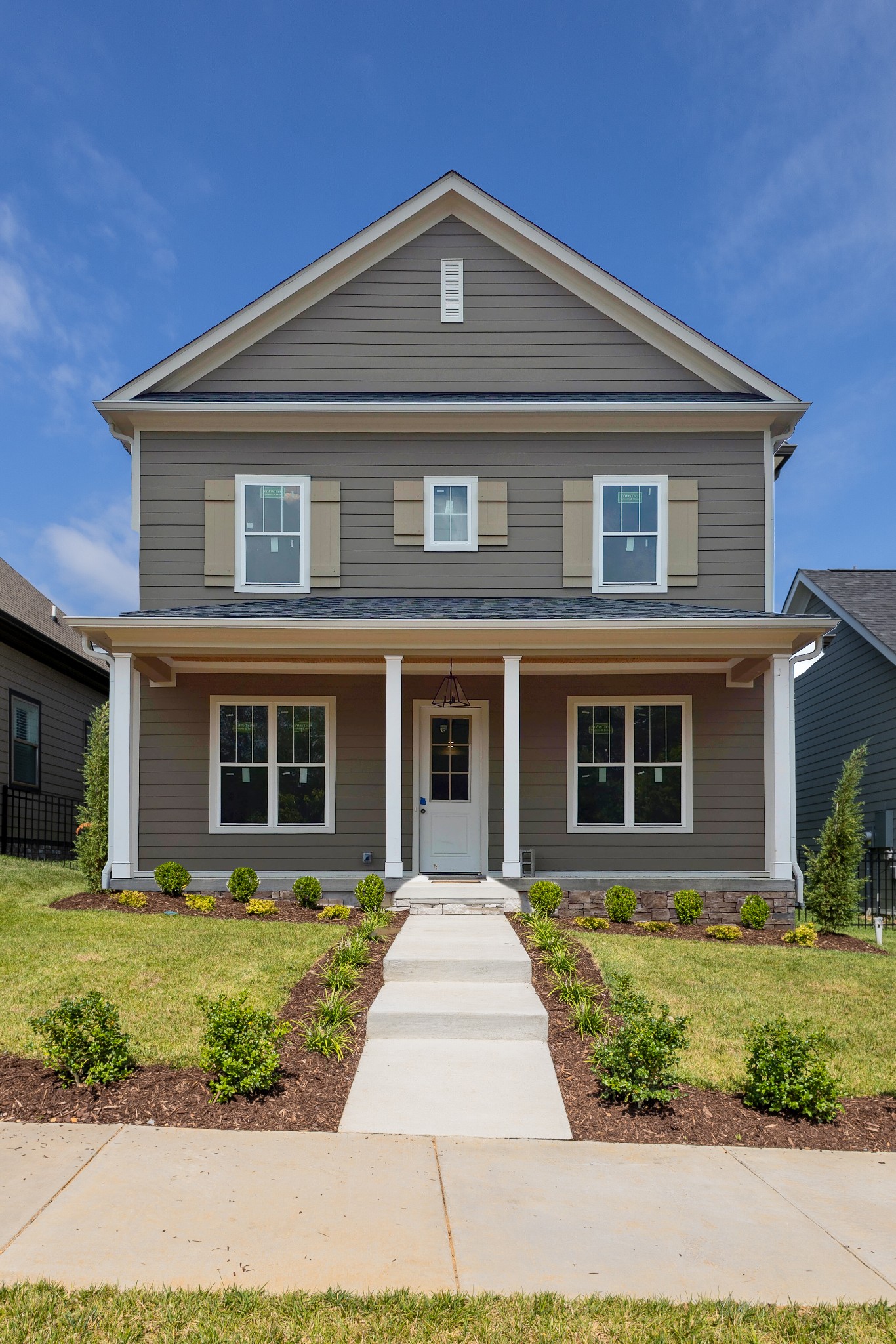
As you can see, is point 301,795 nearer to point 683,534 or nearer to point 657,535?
point 657,535

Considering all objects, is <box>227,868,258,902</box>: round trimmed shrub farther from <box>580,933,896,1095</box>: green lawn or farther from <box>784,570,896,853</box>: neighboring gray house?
<box>784,570,896,853</box>: neighboring gray house

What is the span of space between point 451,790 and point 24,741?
7845 mm

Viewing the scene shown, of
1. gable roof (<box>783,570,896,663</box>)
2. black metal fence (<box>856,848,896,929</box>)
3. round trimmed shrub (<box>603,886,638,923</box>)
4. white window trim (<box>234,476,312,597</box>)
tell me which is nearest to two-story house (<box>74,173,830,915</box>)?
white window trim (<box>234,476,312,597</box>)

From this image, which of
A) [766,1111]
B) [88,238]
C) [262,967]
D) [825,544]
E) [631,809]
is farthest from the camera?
[825,544]

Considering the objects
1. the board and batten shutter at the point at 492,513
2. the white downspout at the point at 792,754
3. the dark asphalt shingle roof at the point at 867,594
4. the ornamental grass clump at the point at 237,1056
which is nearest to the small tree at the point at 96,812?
the board and batten shutter at the point at 492,513

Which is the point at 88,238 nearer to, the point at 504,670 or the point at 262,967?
the point at 504,670

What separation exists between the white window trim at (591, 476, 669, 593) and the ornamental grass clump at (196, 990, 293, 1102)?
8.59 metres

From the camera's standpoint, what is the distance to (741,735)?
1287 centimetres

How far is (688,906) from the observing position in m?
11.2

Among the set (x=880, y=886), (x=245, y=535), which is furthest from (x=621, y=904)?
(x=245, y=535)

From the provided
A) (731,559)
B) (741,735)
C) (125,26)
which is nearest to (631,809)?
(741,735)

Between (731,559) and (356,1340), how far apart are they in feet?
36.8

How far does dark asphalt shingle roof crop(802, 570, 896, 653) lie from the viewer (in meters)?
16.0

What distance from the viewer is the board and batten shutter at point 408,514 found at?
12969 mm
